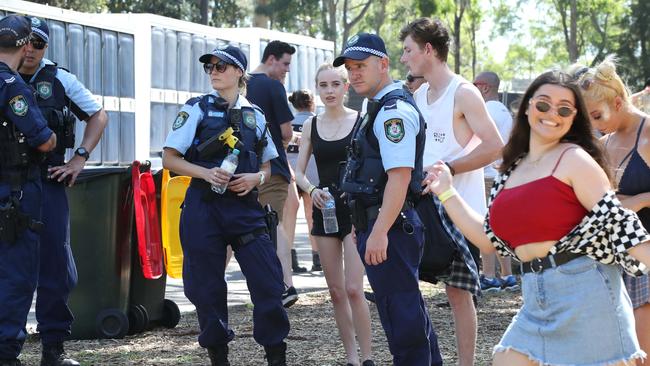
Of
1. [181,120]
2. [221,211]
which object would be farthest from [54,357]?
[181,120]

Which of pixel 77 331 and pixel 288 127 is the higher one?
pixel 288 127

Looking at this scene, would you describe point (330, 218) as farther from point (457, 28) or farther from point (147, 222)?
point (457, 28)

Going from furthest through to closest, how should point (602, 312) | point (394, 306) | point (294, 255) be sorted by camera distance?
point (294, 255) → point (394, 306) → point (602, 312)

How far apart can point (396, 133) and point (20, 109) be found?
225 centimetres

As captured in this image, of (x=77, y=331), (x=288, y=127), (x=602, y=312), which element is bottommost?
(x=77, y=331)

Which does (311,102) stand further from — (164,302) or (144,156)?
(144,156)

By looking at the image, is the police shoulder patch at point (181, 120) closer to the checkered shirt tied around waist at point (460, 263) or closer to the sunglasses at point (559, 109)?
the checkered shirt tied around waist at point (460, 263)

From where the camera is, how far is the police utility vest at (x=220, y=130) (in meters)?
6.78

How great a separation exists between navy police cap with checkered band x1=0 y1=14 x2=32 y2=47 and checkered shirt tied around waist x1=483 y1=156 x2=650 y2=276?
11.6 feet

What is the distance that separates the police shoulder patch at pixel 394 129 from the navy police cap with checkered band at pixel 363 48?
0.43 metres

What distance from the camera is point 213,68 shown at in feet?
22.6

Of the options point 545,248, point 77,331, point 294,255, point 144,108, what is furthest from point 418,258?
point 144,108

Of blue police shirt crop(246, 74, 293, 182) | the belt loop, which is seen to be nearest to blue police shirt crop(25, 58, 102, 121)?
blue police shirt crop(246, 74, 293, 182)

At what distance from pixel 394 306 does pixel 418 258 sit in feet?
0.90
